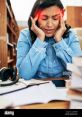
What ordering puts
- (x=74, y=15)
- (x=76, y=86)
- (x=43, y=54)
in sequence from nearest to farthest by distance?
(x=76, y=86)
(x=74, y=15)
(x=43, y=54)

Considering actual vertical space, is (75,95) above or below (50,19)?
below

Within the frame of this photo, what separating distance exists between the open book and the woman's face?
0.40m

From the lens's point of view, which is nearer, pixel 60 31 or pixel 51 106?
pixel 51 106

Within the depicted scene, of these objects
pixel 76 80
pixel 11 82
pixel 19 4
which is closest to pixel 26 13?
pixel 19 4

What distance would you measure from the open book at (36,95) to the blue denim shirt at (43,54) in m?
0.30

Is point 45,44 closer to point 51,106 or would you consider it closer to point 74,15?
point 74,15

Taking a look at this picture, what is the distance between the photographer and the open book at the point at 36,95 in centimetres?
59

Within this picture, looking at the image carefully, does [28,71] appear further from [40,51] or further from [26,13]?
[26,13]

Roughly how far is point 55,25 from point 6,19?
40cm

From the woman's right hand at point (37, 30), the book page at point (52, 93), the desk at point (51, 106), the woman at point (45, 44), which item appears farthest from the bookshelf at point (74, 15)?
the desk at point (51, 106)

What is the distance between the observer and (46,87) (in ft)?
2.37

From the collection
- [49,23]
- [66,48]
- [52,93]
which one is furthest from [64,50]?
[52,93]

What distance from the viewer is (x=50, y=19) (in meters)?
1.00

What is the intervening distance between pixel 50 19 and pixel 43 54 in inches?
6.4
